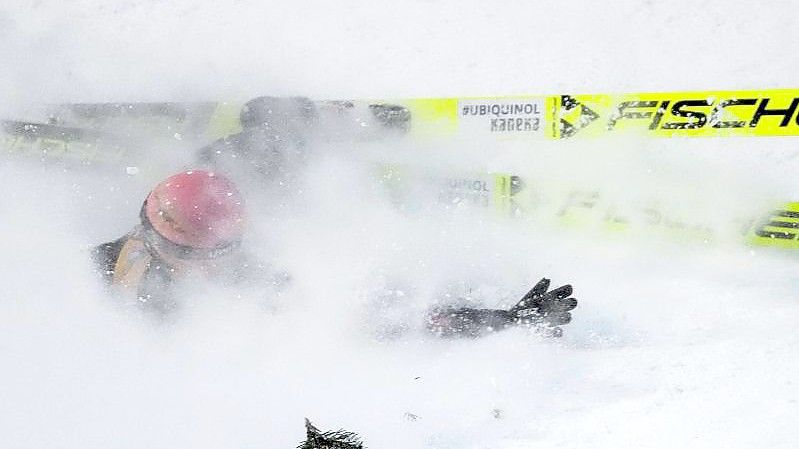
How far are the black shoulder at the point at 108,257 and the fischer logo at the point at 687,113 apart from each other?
11.6ft

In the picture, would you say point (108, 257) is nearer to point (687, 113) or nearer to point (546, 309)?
point (546, 309)

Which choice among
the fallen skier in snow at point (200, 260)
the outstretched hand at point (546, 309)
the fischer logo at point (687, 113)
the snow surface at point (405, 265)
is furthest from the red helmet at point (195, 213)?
the fischer logo at point (687, 113)

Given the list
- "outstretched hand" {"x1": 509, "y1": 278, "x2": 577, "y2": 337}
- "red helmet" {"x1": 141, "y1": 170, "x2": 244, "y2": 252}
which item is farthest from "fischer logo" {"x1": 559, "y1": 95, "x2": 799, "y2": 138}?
"red helmet" {"x1": 141, "y1": 170, "x2": 244, "y2": 252}

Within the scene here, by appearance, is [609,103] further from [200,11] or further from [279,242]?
[200,11]

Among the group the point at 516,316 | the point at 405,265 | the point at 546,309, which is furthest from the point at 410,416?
the point at 405,265

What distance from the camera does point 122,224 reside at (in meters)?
6.99

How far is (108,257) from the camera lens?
5.43m

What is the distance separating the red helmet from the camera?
15.7 ft

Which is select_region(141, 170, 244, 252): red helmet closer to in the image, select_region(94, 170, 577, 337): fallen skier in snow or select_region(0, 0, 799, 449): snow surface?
select_region(94, 170, 577, 337): fallen skier in snow

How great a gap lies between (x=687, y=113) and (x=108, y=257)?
4.43 m

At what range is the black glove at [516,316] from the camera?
516cm

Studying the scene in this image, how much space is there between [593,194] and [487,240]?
0.94 m

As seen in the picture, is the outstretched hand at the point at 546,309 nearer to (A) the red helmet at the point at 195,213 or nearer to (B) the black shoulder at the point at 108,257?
(A) the red helmet at the point at 195,213

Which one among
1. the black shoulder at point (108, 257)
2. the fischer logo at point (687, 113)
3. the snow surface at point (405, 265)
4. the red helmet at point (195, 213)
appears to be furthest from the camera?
the fischer logo at point (687, 113)
